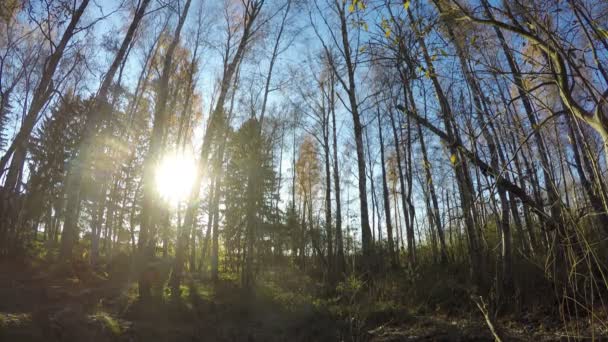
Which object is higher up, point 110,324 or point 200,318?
point 110,324

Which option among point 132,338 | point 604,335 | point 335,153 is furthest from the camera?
point 335,153

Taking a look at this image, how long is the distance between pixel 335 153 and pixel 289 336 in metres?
9.43

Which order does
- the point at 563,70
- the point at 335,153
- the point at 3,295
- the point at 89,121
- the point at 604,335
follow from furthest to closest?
the point at 335,153 → the point at 89,121 → the point at 3,295 → the point at 604,335 → the point at 563,70

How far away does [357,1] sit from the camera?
6.12ft

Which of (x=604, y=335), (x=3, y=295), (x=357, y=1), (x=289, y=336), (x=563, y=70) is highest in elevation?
(x=357, y=1)

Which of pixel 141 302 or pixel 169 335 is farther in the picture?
Result: pixel 141 302

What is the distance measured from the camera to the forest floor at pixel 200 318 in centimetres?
500

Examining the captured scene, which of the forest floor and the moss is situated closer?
the forest floor

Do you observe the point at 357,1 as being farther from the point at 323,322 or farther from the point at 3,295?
the point at 3,295

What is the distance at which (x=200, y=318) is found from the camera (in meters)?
7.80

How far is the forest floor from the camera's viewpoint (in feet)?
16.4

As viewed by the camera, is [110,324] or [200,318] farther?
[200,318]

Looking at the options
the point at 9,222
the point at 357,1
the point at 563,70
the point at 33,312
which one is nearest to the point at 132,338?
the point at 33,312

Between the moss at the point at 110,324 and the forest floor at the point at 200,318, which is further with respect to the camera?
the moss at the point at 110,324
